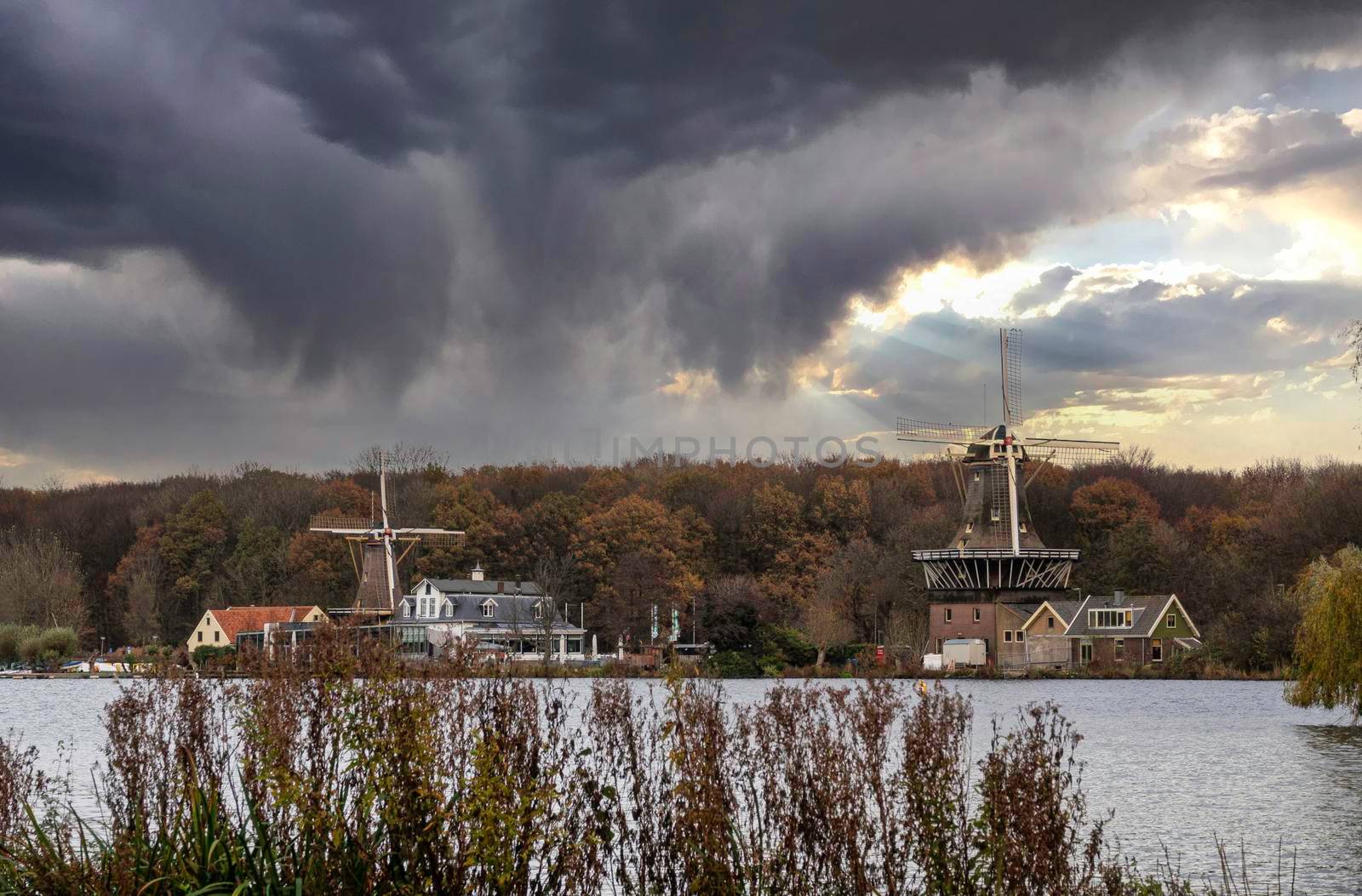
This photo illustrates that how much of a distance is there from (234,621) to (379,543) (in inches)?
392

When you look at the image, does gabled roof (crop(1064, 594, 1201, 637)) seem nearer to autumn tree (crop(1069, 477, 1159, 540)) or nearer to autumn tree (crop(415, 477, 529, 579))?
autumn tree (crop(1069, 477, 1159, 540))

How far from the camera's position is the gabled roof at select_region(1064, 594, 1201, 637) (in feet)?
243

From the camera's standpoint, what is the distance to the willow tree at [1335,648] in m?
33.4

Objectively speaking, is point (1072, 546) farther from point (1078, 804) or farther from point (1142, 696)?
point (1078, 804)

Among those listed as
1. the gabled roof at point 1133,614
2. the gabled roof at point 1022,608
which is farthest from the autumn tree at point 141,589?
the gabled roof at point 1133,614

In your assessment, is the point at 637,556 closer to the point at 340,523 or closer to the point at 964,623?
the point at 964,623

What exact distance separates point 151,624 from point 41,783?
280 ft

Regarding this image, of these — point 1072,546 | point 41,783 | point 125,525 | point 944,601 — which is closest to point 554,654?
point 944,601

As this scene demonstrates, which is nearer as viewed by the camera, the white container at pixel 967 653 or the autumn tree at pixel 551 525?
the white container at pixel 967 653

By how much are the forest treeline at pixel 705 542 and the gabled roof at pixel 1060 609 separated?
578cm

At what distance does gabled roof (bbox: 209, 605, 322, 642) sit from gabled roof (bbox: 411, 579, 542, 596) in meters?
7.53

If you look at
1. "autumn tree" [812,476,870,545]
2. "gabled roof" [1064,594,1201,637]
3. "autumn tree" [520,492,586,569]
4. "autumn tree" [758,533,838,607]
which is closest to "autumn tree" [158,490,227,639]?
"autumn tree" [520,492,586,569]

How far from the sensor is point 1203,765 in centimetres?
2972

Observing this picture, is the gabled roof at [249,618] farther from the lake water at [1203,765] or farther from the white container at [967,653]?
the white container at [967,653]
